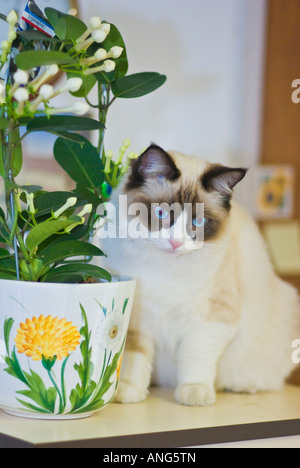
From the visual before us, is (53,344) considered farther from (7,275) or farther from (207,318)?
(207,318)

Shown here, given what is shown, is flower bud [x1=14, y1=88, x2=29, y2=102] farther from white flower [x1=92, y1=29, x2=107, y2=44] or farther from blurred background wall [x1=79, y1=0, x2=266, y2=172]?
blurred background wall [x1=79, y1=0, x2=266, y2=172]

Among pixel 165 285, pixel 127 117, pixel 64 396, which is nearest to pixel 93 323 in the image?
pixel 64 396

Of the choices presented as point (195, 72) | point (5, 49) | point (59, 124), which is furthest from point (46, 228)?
point (195, 72)

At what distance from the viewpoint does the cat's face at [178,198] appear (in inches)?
39.6

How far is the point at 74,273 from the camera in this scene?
2.95ft

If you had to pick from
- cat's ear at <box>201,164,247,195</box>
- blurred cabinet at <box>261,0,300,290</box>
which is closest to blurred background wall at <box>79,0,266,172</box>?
blurred cabinet at <box>261,0,300,290</box>

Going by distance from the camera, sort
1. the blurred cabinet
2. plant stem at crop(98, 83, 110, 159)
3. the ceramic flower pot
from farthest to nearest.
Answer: the blurred cabinet
plant stem at crop(98, 83, 110, 159)
the ceramic flower pot

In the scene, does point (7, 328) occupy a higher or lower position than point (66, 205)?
lower

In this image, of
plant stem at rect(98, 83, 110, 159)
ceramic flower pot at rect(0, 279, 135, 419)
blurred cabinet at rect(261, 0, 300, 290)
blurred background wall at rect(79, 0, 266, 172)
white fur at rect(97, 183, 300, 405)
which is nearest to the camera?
ceramic flower pot at rect(0, 279, 135, 419)

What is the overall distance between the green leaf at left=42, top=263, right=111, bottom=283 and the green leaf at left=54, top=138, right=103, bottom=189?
0.46ft

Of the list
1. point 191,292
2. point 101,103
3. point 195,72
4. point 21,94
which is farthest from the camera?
point 195,72

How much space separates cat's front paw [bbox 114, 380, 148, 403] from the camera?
1.04 m

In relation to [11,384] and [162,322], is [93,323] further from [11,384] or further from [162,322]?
[162,322]

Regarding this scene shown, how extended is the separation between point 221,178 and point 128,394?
42cm
